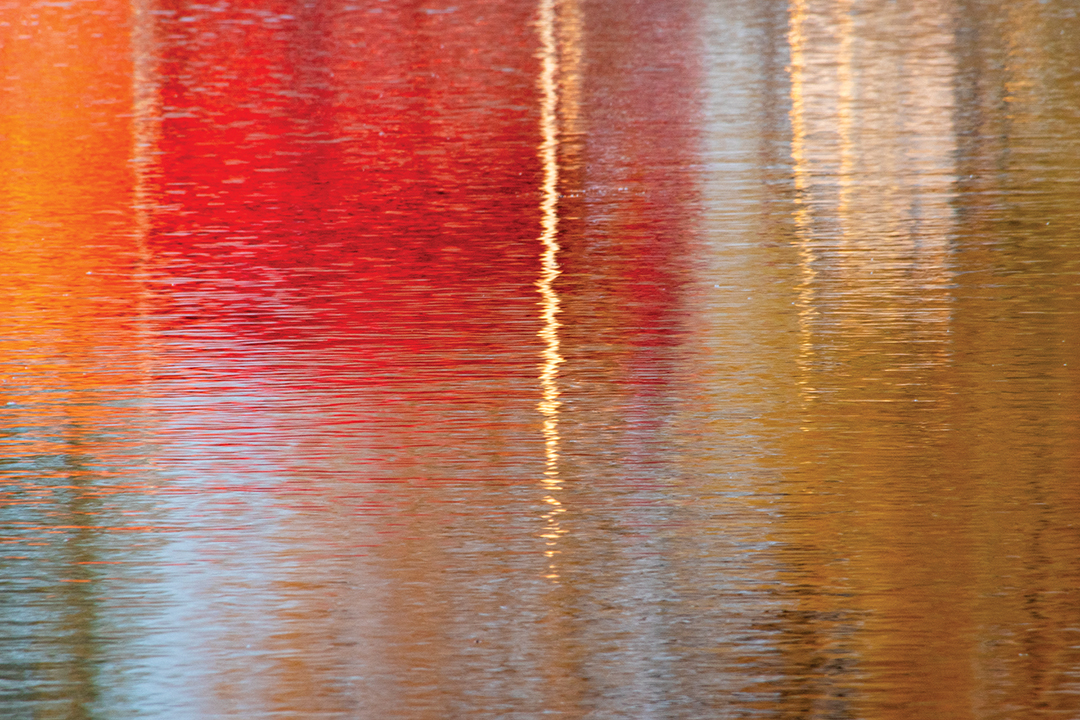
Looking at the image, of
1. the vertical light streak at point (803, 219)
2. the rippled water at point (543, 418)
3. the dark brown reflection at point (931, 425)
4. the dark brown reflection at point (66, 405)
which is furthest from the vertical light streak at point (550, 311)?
the dark brown reflection at point (66, 405)

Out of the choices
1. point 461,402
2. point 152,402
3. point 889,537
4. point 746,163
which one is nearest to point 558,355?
point 461,402

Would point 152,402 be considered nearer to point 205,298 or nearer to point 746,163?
point 205,298

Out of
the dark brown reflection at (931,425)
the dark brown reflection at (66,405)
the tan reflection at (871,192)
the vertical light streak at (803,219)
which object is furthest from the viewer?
the tan reflection at (871,192)

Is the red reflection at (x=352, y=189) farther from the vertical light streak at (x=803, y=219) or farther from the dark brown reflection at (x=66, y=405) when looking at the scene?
the vertical light streak at (x=803, y=219)

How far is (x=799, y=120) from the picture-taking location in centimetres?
1548

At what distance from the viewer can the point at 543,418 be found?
6891 millimetres

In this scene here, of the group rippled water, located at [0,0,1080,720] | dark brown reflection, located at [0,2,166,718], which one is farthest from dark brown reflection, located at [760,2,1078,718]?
dark brown reflection, located at [0,2,166,718]

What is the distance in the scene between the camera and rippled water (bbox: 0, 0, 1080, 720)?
468 cm

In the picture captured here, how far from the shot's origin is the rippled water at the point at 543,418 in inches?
184

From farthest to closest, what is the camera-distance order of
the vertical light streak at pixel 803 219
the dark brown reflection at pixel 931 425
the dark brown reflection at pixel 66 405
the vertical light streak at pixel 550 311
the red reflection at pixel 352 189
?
the red reflection at pixel 352 189 < the vertical light streak at pixel 803 219 < the vertical light streak at pixel 550 311 < the dark brown reflection at pixel 66 405 < the dark brown reflection at pixel 931 425

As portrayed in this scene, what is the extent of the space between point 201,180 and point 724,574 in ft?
27.0

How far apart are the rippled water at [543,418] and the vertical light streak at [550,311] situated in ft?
0.09

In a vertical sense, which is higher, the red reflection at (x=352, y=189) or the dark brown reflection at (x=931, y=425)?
the red reflection at (x=352, y=189)

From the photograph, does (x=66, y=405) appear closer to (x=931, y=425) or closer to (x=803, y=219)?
(x=931, y=425)
